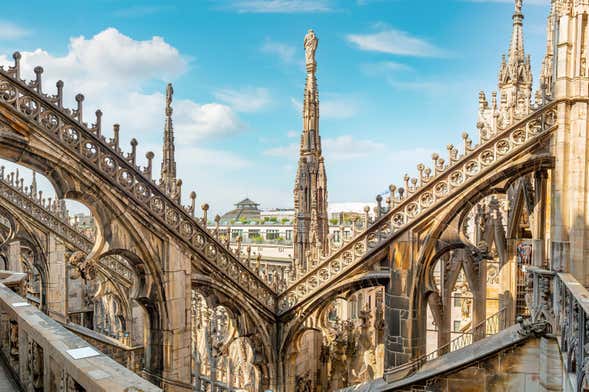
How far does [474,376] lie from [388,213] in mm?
3921

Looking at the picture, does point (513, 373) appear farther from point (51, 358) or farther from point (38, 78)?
point (38, 78)

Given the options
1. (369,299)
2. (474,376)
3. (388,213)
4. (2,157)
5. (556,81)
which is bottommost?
(369,299)

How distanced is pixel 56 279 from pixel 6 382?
14.2 meters

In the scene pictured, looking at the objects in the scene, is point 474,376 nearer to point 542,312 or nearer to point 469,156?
point 542,312

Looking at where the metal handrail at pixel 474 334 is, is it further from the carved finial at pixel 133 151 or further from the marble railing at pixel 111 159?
the carved finial at pixel 133 151

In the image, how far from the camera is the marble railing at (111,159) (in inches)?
314

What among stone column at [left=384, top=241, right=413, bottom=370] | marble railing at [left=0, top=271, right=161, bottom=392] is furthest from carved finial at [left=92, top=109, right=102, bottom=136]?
stone column at [left=384, top=241, right=413, bottom=370]

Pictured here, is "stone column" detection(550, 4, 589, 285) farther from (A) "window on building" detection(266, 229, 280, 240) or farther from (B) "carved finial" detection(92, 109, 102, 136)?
(A) "window on building" detection(266, 229, 280, 240)

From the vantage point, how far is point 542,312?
26.6 ft

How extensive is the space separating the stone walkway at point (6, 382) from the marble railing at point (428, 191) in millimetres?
7787

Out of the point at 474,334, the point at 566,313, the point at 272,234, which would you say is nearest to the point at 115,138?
the point at 566,313

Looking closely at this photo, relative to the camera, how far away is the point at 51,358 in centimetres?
320

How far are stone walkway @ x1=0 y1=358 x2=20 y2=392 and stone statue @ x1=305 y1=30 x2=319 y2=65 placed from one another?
12.7m

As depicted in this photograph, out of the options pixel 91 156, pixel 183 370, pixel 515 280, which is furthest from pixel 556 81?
pixel 183 370
